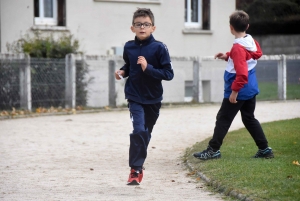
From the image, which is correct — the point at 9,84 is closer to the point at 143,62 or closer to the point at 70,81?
the point at 70,81

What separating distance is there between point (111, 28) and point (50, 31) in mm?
2023

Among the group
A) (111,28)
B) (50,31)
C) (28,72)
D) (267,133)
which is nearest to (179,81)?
(111,28)

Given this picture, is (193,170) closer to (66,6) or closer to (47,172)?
(47,172)

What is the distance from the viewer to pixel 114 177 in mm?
8430

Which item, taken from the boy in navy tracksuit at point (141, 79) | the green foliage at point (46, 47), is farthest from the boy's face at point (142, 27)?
the green foliage at point (46, 47)

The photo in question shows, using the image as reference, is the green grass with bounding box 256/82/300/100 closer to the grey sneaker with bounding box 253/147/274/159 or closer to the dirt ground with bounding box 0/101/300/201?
the dirt ground with bounding box 0/101/300/201

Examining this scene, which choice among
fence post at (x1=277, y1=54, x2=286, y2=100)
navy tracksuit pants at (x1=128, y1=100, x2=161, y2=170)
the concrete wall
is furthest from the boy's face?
fence post at (x1=277, y1=54, x2=286, y2=100)

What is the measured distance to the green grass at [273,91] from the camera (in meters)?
20.8

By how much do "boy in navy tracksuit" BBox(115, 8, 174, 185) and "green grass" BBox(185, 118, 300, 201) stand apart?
0.79 meters

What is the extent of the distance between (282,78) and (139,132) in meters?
13.9

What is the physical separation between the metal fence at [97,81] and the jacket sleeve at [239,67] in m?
9.18

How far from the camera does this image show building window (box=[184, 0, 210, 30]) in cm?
2366

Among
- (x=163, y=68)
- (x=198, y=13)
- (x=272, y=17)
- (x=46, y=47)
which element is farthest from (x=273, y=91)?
(x=163, y=68)

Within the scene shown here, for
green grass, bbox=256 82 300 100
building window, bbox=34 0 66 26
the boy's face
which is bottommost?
green grass, bbox=256 82 300 100
